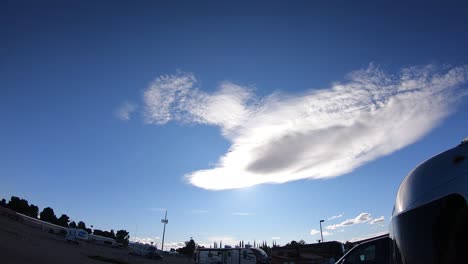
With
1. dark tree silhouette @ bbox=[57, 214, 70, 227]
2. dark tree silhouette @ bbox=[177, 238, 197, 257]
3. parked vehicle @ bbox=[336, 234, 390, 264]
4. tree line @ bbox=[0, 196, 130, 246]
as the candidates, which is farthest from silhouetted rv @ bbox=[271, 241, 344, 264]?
dark tree silhouette @ bbox=[57, 214, 70, 227]

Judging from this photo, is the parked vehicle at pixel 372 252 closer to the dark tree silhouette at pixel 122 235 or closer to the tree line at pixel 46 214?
the tree line at pixel 46 214

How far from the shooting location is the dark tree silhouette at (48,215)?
117750mm

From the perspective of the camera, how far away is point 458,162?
277 centimetres

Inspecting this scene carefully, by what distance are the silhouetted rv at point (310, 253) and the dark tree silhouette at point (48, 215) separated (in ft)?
369

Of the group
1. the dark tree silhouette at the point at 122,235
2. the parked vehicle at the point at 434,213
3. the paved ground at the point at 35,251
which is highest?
the dark tree silhouette at the point at 122,235

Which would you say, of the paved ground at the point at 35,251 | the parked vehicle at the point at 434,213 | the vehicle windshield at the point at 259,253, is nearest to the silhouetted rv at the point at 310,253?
the vehicle windshield at the point at 259,253

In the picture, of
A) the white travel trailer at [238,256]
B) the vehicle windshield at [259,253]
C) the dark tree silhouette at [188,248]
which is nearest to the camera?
the white travel trailer at [238,256]

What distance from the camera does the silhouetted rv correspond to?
27.0 metres

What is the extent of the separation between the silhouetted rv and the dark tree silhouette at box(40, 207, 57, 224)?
112 m

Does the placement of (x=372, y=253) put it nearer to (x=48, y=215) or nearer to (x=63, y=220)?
(x=48, y=215)

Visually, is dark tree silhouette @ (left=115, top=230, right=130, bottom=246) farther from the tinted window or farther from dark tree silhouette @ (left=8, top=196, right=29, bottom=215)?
the tinted window

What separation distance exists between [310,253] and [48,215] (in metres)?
118

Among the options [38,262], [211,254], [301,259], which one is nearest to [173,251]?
[211,254]

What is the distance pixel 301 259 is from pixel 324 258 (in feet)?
7.93
